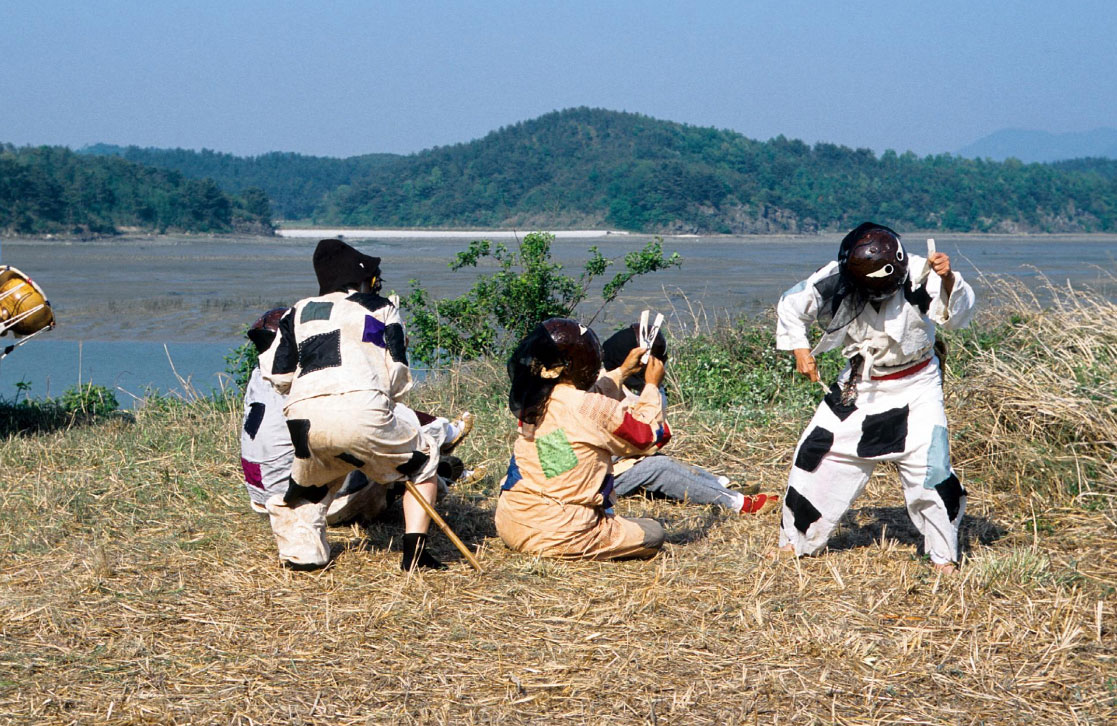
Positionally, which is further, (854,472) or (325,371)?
(854,472)

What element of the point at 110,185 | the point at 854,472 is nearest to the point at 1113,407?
the point at 854,472

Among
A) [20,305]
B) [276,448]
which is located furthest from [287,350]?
[20,305]

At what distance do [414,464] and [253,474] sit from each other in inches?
43.2

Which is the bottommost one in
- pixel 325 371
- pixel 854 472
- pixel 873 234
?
pixel 854 472

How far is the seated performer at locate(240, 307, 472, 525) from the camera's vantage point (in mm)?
5266

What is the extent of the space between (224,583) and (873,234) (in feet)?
9.81

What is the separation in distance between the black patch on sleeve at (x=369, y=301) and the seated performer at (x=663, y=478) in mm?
1484

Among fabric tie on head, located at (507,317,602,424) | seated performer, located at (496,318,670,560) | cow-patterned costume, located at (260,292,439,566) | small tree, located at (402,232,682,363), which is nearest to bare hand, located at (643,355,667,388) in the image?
seated performer, located at (496,318,670,560)

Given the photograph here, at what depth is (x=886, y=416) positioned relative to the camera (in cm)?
468

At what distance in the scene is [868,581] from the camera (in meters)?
4.63

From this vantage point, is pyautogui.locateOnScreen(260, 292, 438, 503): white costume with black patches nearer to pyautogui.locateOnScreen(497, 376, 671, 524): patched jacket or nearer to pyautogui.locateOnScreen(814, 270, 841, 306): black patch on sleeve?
pyautogui.locateOnScreen(497, 376, 671, 524): patched jacket

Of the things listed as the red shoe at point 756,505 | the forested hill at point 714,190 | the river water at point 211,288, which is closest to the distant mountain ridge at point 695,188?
the forested hill at point 714,190

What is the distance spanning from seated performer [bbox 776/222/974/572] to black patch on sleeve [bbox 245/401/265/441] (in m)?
2.44

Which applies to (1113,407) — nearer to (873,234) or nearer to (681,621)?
(873,234)
